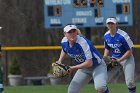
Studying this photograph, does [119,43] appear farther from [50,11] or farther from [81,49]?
[50,11]

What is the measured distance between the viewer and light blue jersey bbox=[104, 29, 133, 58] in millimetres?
10062

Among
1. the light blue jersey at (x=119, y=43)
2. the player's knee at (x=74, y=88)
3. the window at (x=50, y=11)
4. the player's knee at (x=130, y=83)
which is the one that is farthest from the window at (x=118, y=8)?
the player's knee at (x=74, y=88)

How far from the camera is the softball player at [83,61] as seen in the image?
8.41m

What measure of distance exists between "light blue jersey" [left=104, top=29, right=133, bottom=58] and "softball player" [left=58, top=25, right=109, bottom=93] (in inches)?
51.6

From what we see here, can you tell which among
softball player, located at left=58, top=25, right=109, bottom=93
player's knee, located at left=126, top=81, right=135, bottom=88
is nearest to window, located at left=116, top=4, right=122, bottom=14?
player's knee, located at left=126, top=81, right=135, bottom=88

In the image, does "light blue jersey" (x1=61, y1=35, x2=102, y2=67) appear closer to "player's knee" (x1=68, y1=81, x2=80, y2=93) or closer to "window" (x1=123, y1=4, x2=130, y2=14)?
"player's knee" (x1=68, y1=81, x2=80, y2=93)

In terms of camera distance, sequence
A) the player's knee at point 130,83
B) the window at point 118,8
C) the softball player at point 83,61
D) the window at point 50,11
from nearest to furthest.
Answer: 1. the softball player at point 83,61
2. the player's knee at point 130,83
3. the window at point 118,8
4. the window at point 50,11

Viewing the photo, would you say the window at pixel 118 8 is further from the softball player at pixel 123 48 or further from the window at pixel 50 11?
the softball player at pixel 123 48

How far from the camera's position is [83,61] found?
861 centimetres

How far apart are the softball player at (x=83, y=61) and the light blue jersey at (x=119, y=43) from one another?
1.31 meters

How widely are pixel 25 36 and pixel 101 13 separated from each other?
3.20 m

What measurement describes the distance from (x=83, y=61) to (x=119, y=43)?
167 cm

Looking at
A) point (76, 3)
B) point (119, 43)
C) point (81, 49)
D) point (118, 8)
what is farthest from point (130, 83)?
point (76, 3)

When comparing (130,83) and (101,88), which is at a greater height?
(101,88)
